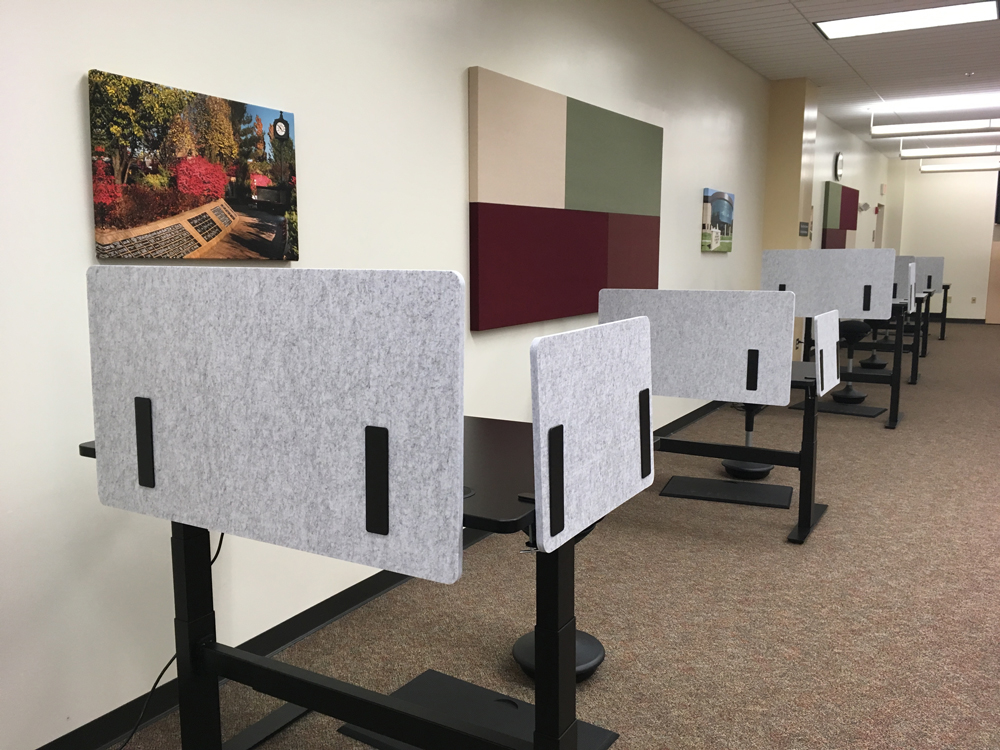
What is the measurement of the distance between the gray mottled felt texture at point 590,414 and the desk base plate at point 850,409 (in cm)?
413

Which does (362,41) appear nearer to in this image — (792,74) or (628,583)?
(628,583)

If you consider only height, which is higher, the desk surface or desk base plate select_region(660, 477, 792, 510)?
→ the desk surface

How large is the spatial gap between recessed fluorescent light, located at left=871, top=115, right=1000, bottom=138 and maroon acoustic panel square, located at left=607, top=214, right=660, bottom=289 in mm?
4750

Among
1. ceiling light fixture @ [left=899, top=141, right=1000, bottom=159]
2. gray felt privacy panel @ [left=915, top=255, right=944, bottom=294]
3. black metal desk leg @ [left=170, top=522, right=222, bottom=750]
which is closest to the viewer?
black metal desk leg @ [left=170, top=522, right=222, bottom=750]

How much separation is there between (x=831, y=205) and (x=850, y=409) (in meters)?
2.97

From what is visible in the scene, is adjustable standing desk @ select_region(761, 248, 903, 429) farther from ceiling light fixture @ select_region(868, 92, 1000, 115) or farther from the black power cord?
the black power cord

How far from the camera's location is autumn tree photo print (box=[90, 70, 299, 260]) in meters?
1.74

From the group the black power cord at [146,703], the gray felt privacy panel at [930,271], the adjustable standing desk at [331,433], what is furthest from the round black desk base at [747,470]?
the gray felt privacy panel at [930,271]

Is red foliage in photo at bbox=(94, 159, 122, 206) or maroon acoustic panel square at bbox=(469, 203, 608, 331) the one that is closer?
red foliage in photo at bbox=(94, 159, 122, 206)

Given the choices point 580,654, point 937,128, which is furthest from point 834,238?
point 580,654

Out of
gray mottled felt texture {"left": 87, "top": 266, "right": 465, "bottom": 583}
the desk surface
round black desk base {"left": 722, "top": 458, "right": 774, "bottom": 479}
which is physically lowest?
round black desk base {"left": 722, "top": 458, "right": 774, "bottom": 479}

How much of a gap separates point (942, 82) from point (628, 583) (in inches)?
207

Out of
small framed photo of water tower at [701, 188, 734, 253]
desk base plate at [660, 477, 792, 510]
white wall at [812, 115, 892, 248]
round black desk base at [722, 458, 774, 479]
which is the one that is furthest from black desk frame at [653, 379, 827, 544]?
white wall at [812, 115, 892, 248]

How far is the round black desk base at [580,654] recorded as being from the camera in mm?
2070
